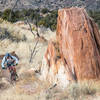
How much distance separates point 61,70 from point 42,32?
13.5 m

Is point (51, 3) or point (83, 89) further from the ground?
point (83, 89)

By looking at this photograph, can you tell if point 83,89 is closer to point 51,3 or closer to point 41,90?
point 41,90

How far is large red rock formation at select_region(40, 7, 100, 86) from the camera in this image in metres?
6.63

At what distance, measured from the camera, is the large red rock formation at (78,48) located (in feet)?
21.7

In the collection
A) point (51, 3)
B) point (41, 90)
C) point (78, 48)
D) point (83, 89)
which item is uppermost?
point (78, 48)

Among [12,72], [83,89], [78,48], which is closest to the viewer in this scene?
[83,89]

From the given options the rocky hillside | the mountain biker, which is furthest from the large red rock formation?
the rocky hillside

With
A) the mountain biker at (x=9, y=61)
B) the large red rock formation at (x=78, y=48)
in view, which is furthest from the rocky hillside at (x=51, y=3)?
the large red rock formation at (x=78, y=48)

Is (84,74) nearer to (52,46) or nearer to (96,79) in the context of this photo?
(96,79)

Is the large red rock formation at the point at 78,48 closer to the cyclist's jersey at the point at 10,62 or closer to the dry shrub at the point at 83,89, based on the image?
the dry shrub at the point at 83,89

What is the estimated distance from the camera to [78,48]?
22.1ft

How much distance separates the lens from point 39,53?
507 inches

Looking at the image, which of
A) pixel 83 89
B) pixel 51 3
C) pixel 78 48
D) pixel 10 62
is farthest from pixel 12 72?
pixel 51 3

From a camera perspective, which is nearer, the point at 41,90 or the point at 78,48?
the point at 78,48
